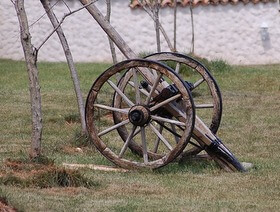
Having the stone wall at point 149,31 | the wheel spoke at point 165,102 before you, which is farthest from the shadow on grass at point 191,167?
the stone wall at point 149,31

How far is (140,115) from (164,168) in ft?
2.18

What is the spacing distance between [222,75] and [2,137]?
7.55 meters

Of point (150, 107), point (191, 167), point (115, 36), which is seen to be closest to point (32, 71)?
point (115, 36)

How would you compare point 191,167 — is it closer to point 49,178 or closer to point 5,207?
point 49,178

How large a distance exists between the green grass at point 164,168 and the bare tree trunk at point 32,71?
1.48ft

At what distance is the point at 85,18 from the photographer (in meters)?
22.1

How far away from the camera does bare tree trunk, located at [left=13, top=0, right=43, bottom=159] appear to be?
9.51 m

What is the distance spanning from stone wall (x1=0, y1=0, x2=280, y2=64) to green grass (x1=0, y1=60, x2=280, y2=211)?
2.52m

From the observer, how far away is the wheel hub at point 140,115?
32.2 feet

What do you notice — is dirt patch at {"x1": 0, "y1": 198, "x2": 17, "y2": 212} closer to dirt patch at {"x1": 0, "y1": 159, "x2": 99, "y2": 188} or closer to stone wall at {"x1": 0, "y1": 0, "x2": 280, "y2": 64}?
dirt patch at {"x1": 0, "y1": 159, "x2": 99, "y2": 188}

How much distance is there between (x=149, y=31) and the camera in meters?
22.2

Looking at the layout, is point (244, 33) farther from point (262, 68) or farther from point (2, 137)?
point (2, 137)

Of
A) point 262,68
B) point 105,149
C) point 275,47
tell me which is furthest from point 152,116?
point 275,47

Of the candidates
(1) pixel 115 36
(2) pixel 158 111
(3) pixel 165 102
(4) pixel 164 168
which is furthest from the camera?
(1) pixel 115 36
